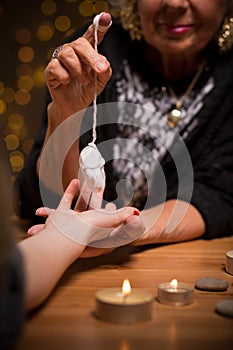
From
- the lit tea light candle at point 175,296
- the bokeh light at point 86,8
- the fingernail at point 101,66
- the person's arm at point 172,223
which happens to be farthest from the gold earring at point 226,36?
the bokeh light at point 86,8

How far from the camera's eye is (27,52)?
8.88 ft

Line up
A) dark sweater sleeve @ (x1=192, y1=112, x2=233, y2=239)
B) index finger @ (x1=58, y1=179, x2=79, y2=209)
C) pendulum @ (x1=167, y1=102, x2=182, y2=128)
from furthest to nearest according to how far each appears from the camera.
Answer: pendulum @ (x1=167, y1=102, x2=182, y2=128) → dark sweater sleeve @ (x1=192, y1=112, x2=233, y2=239) → index finger @ (x1=58, y1=179, x2=79, y2=209)

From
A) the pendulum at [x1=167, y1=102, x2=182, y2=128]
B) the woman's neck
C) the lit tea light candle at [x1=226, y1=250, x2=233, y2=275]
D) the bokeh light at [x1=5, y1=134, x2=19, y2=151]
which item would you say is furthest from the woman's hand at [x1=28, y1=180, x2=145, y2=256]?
the bokeh light at [x1=5, y1=134, x2=19, y2=151]

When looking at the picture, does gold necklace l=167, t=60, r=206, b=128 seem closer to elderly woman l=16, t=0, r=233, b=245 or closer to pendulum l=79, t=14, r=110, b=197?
elderly woman l=16, t=0, r=233, b=245

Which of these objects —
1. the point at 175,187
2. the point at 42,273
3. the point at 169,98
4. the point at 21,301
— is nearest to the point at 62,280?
the point at 42,273

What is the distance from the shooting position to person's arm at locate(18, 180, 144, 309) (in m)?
0.75

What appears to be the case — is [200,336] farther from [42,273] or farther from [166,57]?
[166,57]

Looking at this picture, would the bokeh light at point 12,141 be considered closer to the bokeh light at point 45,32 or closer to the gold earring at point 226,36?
the bokeh light at point 45,32

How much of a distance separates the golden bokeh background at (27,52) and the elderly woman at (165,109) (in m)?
1.01

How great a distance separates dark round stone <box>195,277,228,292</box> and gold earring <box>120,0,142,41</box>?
875mm

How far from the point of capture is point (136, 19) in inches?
62.1

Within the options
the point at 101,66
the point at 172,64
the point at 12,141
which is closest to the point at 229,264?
the point at 101,66

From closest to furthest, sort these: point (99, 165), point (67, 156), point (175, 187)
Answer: point (99, 165), point (67, 156), point (175, 187)

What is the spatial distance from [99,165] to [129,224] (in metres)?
0.11
